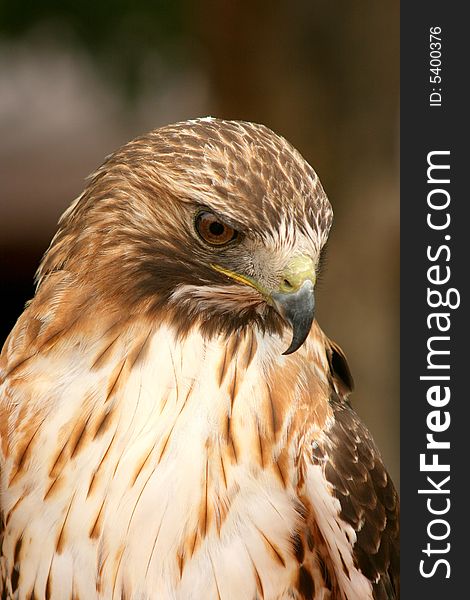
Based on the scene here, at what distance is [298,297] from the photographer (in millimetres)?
1212

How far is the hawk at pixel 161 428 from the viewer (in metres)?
1.31

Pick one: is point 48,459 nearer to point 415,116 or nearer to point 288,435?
point 288,435

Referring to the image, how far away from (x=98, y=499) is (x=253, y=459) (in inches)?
8.9

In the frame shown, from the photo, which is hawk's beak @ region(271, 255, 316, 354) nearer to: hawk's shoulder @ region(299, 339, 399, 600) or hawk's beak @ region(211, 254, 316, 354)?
hawk's beak @ region(211, 254, 316, 354)

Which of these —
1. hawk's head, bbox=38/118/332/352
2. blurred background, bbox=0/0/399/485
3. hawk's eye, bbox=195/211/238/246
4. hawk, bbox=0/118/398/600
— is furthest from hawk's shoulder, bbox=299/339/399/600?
blurred background, bbox=0/0/399/485

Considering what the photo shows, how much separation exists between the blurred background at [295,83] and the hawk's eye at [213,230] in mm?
1187

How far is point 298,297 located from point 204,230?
0.15m

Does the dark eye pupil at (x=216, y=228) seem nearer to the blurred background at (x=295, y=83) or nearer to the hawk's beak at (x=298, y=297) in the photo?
the hawk's beak at (x=298, y=297)

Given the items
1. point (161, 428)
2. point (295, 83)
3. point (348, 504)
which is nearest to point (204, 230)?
point (161, 428)

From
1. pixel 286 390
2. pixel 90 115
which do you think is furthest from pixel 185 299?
pixel 90 115

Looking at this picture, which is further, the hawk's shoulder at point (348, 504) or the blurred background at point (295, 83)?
the blurred background at point (295, 83)

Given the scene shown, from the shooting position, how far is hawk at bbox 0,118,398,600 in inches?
51.8

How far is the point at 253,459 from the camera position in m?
1.37

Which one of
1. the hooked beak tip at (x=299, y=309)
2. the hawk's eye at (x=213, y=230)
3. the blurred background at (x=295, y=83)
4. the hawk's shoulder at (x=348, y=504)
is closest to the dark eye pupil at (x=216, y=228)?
the hawk's eye at (x=213, y=230)
